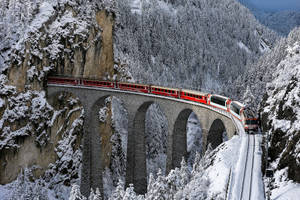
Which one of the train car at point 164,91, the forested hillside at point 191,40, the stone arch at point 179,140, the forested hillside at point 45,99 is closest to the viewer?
the train car at point 164,91

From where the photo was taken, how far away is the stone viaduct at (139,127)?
1344 inches

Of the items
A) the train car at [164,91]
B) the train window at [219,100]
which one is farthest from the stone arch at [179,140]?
the train window at [219,100]

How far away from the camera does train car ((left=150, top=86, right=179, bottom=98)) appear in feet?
121

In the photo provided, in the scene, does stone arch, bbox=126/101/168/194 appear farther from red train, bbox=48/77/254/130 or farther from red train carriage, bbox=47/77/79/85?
red train carriage, bbox=47/77/79/85

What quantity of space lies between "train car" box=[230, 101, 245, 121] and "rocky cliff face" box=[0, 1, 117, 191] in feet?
108

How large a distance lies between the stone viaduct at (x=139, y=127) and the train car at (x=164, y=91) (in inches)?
22.1

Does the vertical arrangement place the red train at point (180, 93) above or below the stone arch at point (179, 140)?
above

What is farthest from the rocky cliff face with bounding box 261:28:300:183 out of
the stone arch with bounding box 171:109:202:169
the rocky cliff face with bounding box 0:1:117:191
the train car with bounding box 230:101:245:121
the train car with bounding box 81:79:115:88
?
the rocky cliff face with bounding box 0:1:117:191

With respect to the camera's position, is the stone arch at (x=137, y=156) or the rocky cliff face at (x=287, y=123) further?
the stone arch at (x=137, y=156)

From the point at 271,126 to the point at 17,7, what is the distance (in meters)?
46.9

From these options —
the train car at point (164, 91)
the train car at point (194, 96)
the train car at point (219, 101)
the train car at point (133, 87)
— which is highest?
the train car at point (133, 87)

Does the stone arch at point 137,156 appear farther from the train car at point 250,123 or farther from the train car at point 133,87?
the train car at point 250,123

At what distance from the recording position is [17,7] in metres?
50.8

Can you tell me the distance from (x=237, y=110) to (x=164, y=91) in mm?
10563
